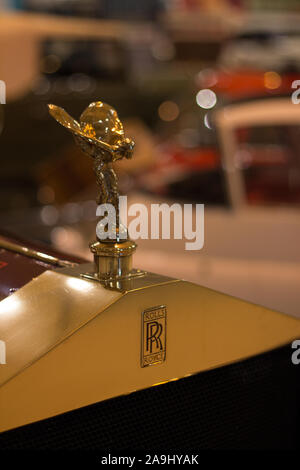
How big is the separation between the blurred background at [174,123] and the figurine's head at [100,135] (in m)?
0.50

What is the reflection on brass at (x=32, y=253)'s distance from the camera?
3.76ft

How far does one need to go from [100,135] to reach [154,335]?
29 cm

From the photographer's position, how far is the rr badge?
97 centimetres

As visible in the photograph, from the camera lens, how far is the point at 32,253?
1200 mm

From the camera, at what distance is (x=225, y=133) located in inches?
120

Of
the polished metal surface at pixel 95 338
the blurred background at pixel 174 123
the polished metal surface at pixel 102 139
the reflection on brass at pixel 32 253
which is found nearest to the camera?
the polished metal surface at pixel 95 338

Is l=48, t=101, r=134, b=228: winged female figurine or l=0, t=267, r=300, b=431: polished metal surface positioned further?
l=48, t=101, r=134, b=228: winged female figurine

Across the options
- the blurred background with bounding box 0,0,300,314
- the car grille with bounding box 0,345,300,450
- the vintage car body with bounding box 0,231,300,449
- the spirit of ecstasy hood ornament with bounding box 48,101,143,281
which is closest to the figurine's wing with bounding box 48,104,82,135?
the spirit of ecstasy hood ornament with bounding box 48,101,143,281

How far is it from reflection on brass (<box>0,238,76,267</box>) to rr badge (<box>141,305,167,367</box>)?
207 mm

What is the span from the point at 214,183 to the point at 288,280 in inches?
36.7

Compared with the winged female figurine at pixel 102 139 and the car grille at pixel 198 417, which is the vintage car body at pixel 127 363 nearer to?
the car grille at pixel 198 417

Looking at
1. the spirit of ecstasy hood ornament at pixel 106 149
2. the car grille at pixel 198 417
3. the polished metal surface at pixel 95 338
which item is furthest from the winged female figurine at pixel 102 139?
the car grille at pixel 198 417

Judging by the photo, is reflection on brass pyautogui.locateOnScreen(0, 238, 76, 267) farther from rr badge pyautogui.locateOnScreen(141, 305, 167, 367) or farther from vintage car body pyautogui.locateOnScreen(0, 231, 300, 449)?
rr badge pyautogui.locateOnScreen(141, 305, 167, 367)

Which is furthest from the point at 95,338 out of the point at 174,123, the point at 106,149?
the point at 174,123
